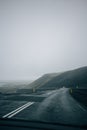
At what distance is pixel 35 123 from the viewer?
969cm

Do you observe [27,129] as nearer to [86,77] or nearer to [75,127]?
[75,127]

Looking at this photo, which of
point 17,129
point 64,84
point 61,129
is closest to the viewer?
point 17,129

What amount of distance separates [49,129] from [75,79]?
102m

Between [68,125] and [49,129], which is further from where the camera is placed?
[68,125]

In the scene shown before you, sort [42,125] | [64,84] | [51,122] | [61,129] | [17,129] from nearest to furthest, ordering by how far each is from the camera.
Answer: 1. [17,129]
2. [61,129]
3. [42,125]
4. [51,122]
5. [64,84]

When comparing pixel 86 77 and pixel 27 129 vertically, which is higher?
pixel 86 77

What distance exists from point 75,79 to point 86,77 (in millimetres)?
7106

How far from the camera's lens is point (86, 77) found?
105188 mm

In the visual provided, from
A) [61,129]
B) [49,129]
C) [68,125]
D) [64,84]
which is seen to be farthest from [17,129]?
[64,84]

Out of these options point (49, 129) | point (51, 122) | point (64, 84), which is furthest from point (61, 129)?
point (64, 84)

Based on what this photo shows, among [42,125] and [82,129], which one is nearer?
[82,129]

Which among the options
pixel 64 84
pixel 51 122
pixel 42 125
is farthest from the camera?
pixel 64 84

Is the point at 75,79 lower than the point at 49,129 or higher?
higher

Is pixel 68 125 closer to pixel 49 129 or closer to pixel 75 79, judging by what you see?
pixel 49 129
